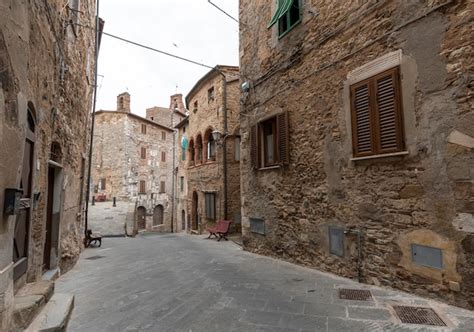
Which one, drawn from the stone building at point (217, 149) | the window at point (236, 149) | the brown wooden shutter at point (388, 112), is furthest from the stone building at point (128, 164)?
the brown wooden shutter at point (388, 112)

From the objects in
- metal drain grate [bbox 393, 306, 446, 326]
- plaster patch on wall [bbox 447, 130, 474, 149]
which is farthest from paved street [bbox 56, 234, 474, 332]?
plaster patch on wall [bbox 447, 130, 474, 149]

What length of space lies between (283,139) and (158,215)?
2218 centimetres

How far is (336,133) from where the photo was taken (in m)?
5.05

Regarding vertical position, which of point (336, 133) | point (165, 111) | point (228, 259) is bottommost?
point (228, 259)

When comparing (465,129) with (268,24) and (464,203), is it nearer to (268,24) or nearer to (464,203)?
(464,203)

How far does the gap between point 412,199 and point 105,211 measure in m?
19.7

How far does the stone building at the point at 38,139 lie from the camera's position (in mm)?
2381

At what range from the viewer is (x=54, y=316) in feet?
9.43

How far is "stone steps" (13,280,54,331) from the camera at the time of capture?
2.53 meters

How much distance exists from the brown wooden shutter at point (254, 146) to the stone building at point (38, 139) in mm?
4255

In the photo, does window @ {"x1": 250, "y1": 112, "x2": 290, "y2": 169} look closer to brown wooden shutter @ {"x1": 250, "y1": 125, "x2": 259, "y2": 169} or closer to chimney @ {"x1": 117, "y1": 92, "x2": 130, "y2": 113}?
brown wooden shutter @ {"x1": 250, "y1": 125, "x2": 259, "y2": 169}

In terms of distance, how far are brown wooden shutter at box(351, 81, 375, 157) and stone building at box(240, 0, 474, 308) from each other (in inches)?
0.7

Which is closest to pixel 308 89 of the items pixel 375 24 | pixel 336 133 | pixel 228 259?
pixel 336 133

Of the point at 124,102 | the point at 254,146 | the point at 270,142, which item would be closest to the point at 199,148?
the point at 254,146
